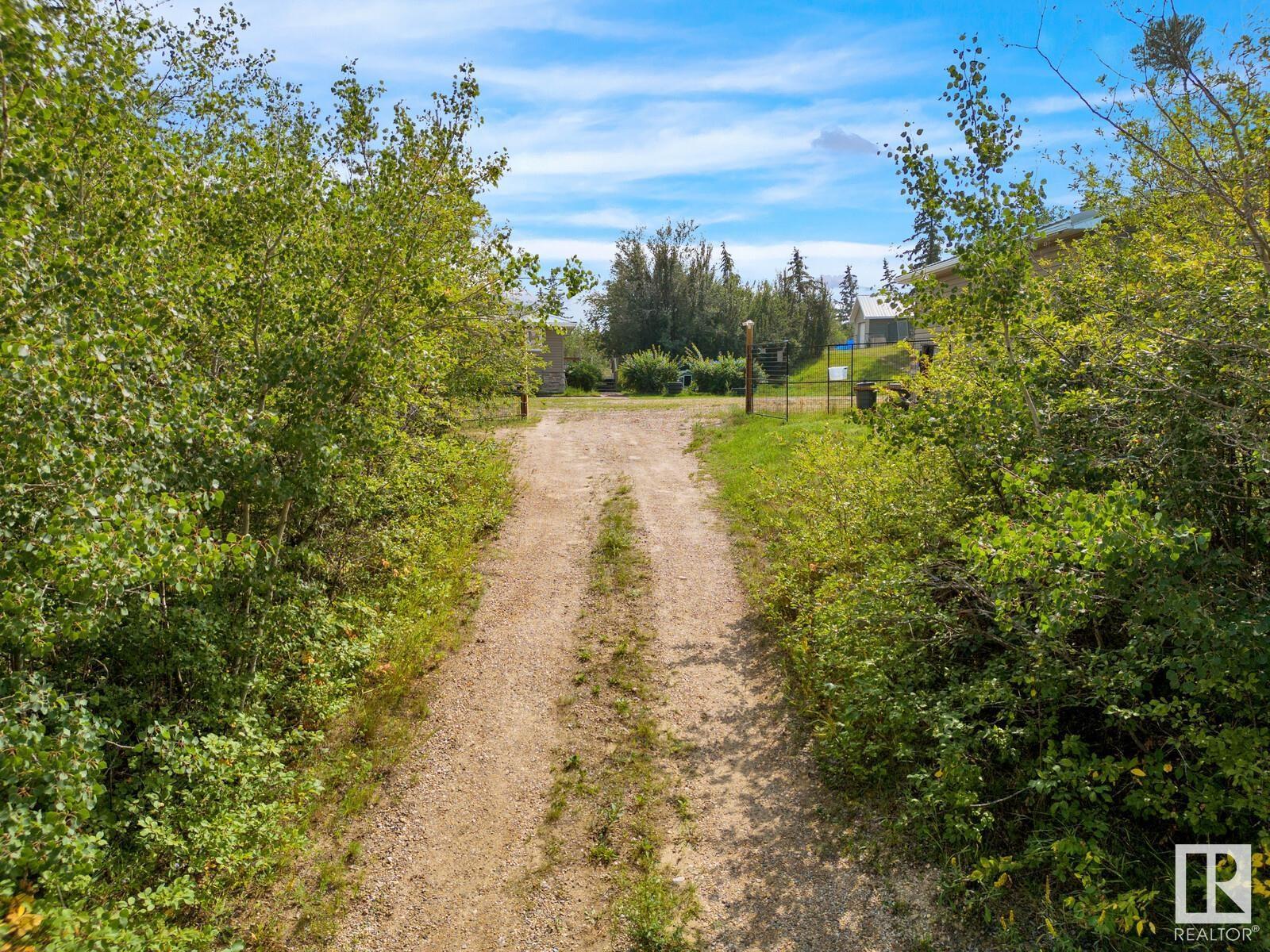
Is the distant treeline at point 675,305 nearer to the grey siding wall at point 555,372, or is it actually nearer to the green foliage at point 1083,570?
the grey siding wall at point 555,372

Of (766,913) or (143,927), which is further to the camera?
(766,913)

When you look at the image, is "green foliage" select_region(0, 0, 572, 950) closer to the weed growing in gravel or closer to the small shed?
the weed growing in gravel

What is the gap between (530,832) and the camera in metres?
4.62

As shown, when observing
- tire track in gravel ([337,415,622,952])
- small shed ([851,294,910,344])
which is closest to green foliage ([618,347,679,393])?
small shed ([851,294,910,344])

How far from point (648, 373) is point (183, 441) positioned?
26.1 m

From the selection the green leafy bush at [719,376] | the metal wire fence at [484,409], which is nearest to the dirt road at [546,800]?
the metal wire fence at [484,409]

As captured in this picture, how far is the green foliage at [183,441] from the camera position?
2721mm

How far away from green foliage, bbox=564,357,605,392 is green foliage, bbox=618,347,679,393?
1.87m

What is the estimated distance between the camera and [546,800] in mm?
4906

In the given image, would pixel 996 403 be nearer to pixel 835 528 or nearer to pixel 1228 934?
pixel 835 528

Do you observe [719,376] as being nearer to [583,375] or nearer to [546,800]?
[583,375]

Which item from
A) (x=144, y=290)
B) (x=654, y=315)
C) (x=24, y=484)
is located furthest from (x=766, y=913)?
(x=654, y=315)

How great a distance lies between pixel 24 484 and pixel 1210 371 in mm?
5249

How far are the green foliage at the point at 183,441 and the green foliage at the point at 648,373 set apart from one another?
73.9 ft
